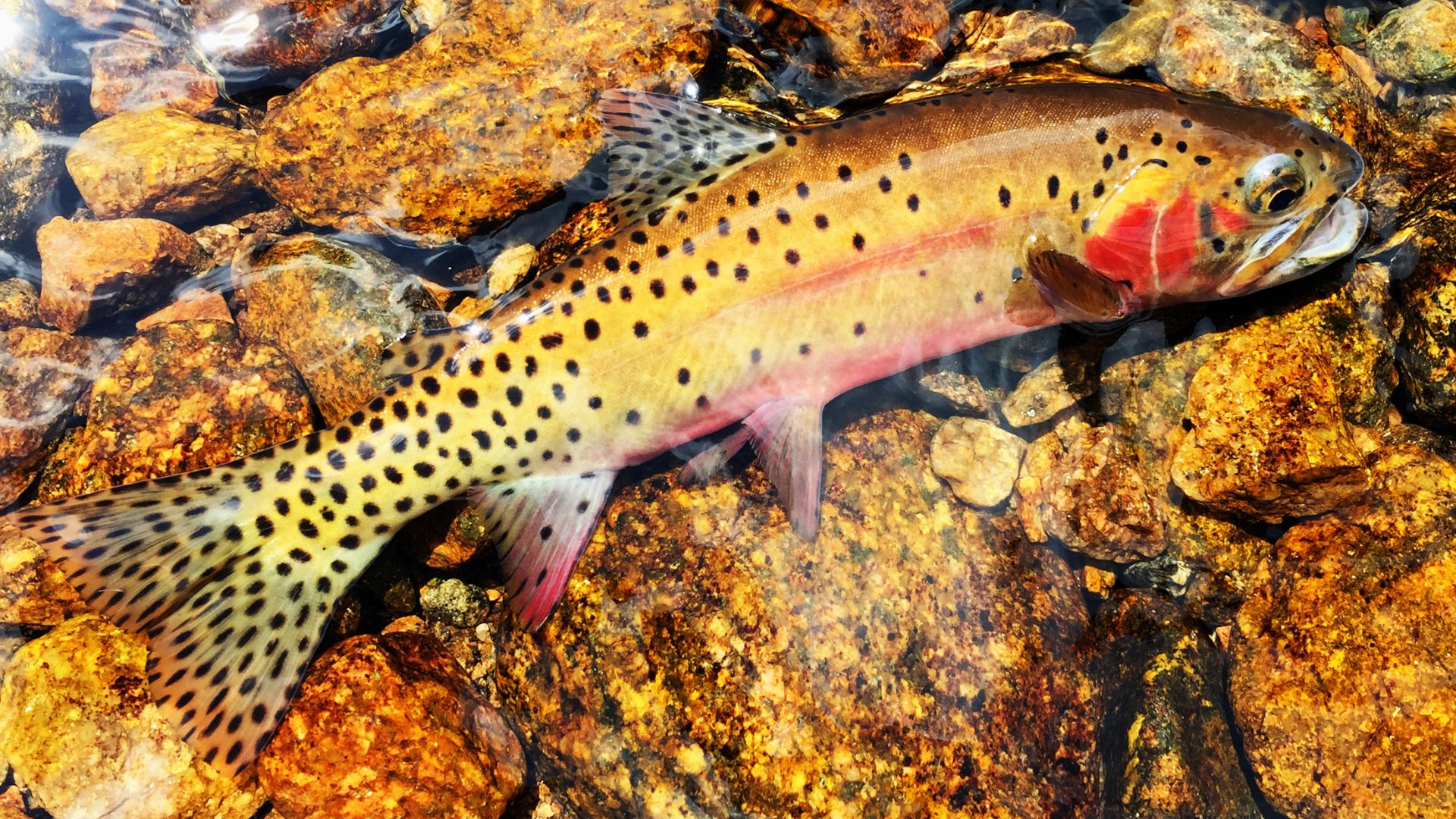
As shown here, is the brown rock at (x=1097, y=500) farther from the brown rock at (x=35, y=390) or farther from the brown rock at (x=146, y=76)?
the brown rock at (x=146, y=76)

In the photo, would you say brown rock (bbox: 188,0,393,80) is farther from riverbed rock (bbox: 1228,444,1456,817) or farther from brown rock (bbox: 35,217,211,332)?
riverbed rock (bbox: 1228,444,1456,817)

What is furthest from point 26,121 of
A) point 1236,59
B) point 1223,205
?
point 1236,59

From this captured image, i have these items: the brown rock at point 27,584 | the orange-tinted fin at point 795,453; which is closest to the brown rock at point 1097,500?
the orange-tinted fin at point 795,453

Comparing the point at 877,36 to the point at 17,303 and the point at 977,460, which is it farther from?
the point at 17,303

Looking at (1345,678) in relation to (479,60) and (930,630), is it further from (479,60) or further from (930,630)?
(479,60)

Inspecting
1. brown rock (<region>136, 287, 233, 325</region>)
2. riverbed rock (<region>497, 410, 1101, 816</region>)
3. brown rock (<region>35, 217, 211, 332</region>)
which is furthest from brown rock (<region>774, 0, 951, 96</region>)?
brown rock (<region>35, 217, 211, 332</region>)

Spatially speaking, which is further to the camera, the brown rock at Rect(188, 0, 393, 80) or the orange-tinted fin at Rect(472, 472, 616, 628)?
the brown rock at Rect(188, 0, 393, 80)
